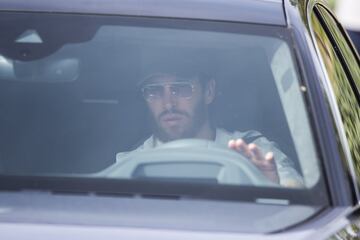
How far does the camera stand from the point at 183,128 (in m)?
4.73

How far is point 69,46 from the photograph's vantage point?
4.68 metres

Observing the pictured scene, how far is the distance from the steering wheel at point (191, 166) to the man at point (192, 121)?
9 cm

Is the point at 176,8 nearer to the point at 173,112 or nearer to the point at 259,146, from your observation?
the point at 173,112

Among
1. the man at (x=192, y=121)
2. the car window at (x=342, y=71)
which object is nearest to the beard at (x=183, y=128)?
the man at (x=192, y=121)

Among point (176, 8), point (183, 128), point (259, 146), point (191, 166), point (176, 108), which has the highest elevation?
point (176, 8)

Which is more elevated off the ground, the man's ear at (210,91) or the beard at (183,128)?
the man's ear at (210,91)

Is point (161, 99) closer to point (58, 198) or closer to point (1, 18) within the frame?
point (1, 18)

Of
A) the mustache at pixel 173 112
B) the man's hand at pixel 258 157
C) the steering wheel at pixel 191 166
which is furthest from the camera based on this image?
the mustache at pixel 173 112

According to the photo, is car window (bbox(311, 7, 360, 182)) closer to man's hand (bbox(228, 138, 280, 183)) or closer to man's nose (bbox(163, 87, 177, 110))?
man's hand (bbox(228, 138, 280, 183))

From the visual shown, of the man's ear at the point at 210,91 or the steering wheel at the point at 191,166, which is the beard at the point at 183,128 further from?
the steering wheel at the point at 191,166

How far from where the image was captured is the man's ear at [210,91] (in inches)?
181

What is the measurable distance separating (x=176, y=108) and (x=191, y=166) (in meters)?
0.70

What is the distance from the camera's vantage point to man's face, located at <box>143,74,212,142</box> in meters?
4.65

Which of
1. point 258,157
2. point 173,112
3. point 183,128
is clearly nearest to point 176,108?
point 173,112
